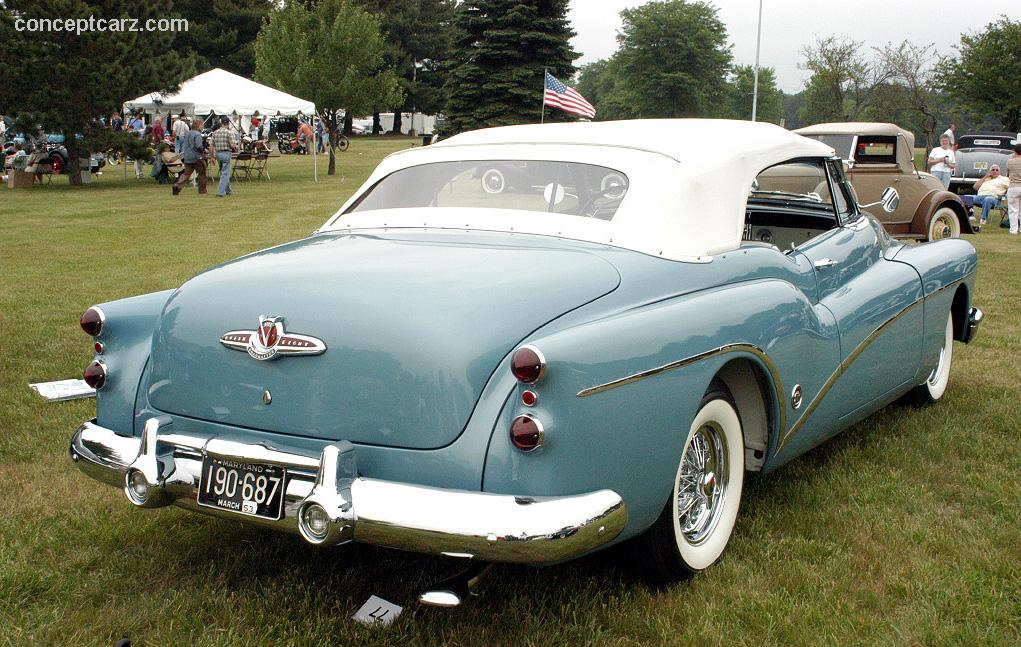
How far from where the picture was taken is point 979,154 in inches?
951

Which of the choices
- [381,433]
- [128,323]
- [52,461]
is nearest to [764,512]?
[381,433]

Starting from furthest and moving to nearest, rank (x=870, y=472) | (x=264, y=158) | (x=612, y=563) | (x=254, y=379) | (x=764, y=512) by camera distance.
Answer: (x=264, y=158)
(x=870, y=472)
(x=764, y=512)
(x=612, y=563)
(x=254, y=379)

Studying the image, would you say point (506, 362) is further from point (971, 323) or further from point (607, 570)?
point (971, 323)

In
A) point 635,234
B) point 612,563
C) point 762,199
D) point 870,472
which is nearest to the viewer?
point 612,563

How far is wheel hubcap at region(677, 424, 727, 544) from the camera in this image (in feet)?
10.9

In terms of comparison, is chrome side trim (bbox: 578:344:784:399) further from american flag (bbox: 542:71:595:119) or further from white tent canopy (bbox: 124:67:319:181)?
white tent canopy (bbox: 124:67:319:181)

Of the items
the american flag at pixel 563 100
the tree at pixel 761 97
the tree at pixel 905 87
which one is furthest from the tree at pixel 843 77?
the tree at pixel 761 97

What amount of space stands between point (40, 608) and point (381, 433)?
1.33 meters

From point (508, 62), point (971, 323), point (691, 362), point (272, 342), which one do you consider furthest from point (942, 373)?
point (508, 62)

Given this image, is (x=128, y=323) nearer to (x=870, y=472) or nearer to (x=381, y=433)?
(x=381, y=433)

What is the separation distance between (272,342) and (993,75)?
47.2 meters

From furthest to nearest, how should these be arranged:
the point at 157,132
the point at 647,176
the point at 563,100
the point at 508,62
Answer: the point at 508,62, the point at 157,132, the point at 563,100, the point at 647,176

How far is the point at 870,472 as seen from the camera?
441 cm

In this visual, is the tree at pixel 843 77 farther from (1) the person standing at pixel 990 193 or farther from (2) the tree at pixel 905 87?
(1) the person standing at pixel 990 193
